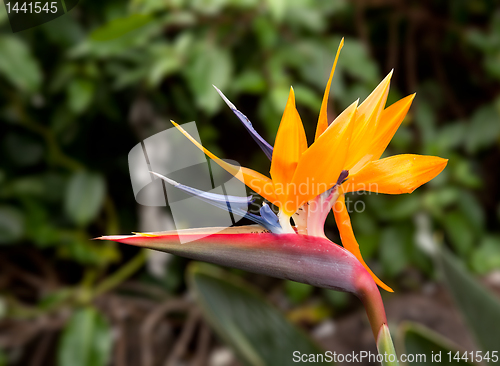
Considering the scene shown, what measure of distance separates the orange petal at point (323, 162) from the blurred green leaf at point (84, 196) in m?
0.76

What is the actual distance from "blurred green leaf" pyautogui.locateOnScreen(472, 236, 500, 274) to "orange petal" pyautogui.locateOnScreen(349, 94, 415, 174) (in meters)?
0.92

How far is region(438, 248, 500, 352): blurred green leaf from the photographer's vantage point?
1.98ft

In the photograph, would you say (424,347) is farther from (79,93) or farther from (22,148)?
(22,148)

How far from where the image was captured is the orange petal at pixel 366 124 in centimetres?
26

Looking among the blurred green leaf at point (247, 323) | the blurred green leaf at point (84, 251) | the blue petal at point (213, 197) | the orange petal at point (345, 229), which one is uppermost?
the blue petal at point (213, 197)

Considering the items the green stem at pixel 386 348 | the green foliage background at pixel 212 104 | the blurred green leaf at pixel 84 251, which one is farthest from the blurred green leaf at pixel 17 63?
the green stem at pixel 386 348

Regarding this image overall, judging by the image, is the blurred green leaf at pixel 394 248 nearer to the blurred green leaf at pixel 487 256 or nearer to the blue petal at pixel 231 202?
the blurred green leaf at pixel 487 256

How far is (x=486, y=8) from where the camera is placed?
109 cm

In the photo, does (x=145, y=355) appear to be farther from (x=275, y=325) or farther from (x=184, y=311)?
(x=275, y=325)

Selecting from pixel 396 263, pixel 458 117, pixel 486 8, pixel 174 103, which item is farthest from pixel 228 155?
pixel 486 8

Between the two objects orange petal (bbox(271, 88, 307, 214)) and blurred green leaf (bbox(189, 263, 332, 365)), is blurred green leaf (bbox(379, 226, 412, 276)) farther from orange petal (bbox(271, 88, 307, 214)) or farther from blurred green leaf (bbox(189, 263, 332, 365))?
orange petal (bbox(271, 88, 307, 214))

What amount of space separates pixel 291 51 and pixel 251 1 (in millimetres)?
143

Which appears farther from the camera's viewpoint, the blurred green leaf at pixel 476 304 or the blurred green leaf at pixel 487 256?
the blurred green leaf at pixel 487 256

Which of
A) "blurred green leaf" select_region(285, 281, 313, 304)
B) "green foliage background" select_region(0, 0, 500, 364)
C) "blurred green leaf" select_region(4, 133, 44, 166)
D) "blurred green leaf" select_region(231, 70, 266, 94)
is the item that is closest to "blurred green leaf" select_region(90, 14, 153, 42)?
"green foliage background" select_region(0, 0, 500, 364)
